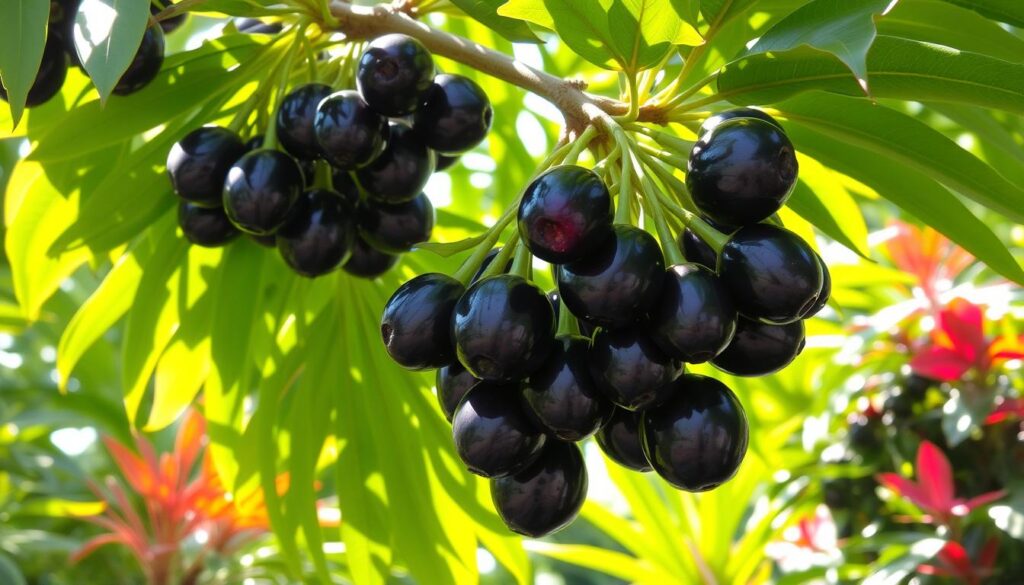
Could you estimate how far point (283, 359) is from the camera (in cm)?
180

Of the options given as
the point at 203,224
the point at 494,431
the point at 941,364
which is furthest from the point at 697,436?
the point at 941,364

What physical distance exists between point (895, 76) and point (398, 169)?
2.13 ft

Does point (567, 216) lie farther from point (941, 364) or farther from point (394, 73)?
point (941, 364)

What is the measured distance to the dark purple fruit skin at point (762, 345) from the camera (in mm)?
1098

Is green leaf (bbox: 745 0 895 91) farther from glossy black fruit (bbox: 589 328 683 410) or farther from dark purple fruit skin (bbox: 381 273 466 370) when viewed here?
dark purple fruit skin (bbox: 381 273 466 370)

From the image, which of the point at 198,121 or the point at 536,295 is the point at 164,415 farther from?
the point at 536,295

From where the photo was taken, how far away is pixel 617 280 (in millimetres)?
1001

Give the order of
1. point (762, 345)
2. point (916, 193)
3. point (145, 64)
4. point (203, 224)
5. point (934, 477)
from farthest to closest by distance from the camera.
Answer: point (934, 477) → point (203, 224) → point (145, 64) → point (916, 193) → point (762, 345)

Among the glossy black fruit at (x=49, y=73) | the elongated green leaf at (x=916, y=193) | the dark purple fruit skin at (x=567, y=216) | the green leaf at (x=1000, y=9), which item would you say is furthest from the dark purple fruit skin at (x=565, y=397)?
the glossy black fruit at (x=49, y=73)

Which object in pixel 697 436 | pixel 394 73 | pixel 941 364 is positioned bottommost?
pixel 697 436

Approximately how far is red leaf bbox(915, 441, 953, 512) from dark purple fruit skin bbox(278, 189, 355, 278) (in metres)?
1.13

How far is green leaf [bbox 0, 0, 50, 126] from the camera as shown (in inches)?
43.0

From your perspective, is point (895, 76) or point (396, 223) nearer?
point (895, 76)

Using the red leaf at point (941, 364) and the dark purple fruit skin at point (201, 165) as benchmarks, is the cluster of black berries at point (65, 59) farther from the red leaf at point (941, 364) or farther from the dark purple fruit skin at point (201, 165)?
the red leaf at point (941, 364)
